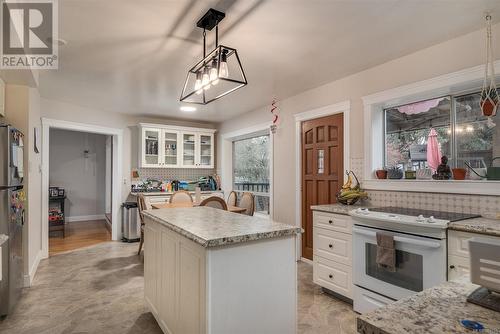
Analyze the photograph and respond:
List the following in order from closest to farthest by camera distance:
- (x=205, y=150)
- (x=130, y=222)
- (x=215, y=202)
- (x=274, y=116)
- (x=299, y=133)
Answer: (x=215, y=202) → (x=299, y=133) → (x=274, y=116) → (x=130, y=222) → (x=205, y=150)

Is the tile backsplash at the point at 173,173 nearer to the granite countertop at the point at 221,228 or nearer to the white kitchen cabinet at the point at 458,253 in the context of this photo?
the granite countertop at the point at 221,228

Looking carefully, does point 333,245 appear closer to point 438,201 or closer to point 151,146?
point 438,201

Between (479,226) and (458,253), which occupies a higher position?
(479,226)

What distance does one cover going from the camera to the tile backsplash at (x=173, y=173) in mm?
5678

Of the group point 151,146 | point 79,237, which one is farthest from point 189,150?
point 79,237

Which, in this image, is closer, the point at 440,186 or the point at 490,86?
the point at 490,86

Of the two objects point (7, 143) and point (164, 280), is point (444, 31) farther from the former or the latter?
point (7, 143)

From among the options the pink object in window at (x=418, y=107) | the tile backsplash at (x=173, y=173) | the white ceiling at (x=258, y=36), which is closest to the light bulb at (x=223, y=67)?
the white ceiling at (x=258, y=36)

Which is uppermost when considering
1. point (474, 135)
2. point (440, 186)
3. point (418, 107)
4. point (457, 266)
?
point (418, 107)

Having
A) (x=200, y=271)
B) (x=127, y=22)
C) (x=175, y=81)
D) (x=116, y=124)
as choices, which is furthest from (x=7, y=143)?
(x=116, y=124)

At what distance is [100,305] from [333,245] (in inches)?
92.6

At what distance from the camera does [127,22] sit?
2.13 m

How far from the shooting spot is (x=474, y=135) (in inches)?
98.6

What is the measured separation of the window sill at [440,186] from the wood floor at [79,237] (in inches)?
188
